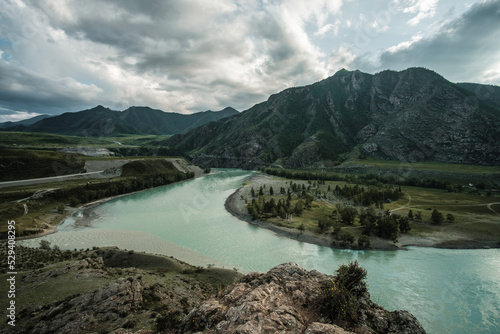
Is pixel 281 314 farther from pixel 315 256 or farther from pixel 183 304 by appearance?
pixel 315 256

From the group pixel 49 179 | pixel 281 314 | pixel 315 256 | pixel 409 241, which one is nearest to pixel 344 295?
pixel 281 314

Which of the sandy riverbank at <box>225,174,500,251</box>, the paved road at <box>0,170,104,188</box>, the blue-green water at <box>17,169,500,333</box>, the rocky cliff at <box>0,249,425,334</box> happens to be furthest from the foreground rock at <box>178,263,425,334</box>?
the paved road at <box>0,170,104,188</box>

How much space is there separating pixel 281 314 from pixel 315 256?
127ft

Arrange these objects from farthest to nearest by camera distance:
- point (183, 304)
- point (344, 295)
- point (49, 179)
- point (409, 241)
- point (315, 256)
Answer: point (49, 179), point (409, 241), point (315, 256), point (183, 304), point (344, 295)

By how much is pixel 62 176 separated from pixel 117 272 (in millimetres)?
102015

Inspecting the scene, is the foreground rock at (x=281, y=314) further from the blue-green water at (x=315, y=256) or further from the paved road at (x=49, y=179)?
the paved road at (x=49, y=179)

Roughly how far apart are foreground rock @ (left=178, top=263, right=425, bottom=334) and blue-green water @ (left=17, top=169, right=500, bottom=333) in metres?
23.3

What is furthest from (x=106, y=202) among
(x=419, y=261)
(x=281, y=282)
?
(x=419, y=261)

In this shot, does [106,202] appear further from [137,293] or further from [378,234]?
[378,234]

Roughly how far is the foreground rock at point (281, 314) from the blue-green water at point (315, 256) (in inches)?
918

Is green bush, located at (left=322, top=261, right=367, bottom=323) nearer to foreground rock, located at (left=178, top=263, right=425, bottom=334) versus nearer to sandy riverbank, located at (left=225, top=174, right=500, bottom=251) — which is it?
foreground rock, located at (left=178, top=263, right=425, bottom=334)

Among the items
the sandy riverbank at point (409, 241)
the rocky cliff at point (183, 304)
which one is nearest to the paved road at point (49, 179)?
the rocky cliff at point (183, 304)

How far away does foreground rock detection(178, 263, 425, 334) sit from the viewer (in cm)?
943

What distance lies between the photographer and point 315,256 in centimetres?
4488
